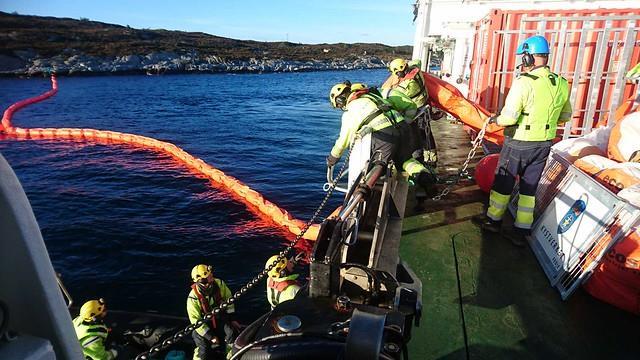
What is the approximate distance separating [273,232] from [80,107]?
3032 centimetres

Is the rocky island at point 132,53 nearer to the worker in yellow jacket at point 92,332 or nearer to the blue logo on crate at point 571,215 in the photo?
the worker in yellow jacket at point 92,332

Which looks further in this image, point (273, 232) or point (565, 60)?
point (273, 232)

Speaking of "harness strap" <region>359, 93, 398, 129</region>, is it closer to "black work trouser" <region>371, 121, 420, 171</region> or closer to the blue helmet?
"black work trouser" <region>371, 121, 420, 171</region>

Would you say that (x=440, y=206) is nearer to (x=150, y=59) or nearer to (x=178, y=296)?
(x=178, y=296)

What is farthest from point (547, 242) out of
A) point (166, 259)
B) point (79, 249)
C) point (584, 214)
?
point (79, 249)

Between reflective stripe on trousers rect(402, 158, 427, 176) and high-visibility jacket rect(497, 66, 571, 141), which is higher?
high-visibility jacket rect(497, 66, 571, 141)

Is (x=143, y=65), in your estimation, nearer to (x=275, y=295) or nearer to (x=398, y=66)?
(x=398, y=66)

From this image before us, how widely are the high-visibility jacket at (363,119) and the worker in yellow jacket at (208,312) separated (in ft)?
7.27

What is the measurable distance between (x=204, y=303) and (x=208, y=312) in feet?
0.42

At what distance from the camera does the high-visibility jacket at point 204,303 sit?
4977 millimetres

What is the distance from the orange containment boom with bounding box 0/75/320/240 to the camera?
1048 cm

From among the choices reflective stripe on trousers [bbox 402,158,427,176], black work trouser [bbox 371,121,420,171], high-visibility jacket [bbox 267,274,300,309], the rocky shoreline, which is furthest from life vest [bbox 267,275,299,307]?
the rocky shoreline

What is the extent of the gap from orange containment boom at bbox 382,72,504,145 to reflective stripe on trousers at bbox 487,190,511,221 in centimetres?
231

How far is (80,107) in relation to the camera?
33625 mm
